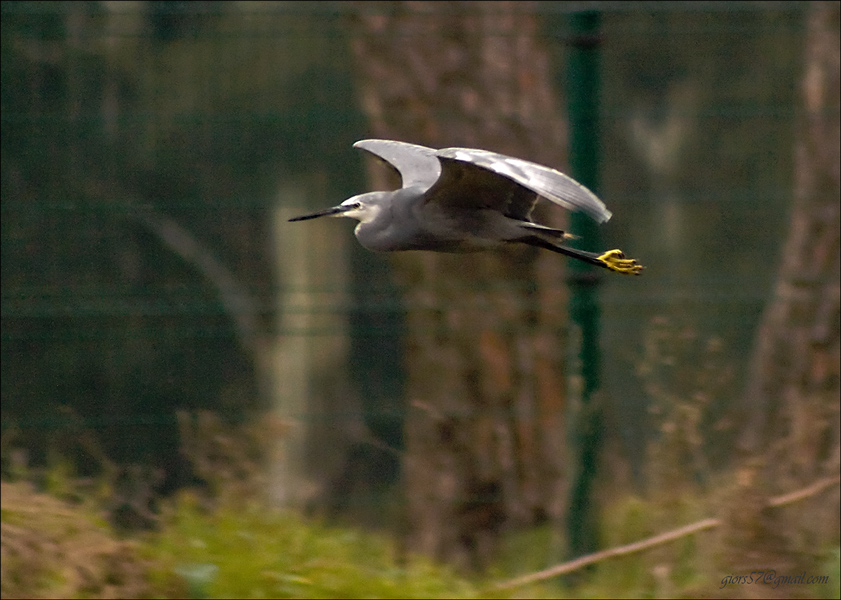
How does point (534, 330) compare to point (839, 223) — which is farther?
point (839, 223)

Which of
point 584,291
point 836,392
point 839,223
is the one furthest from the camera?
point 839,223

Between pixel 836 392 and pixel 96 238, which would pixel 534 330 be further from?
pixel 96 238

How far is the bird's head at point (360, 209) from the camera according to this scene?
4.12 m

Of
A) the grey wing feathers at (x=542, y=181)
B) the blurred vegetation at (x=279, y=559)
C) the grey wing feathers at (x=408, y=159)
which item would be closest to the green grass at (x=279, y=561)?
the blurred vegetation at (x=279, y=559)

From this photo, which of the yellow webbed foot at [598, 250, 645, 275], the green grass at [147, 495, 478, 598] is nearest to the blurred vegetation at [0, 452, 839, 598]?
the green grass at [147, 495, 478, 598]

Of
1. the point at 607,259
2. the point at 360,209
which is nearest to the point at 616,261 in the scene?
the point at 607,259

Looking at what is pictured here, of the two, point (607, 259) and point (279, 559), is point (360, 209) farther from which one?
point (279, 559)

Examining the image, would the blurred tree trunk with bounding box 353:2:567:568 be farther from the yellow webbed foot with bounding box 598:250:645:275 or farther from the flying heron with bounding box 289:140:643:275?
the flying heron with bounding box 289:140:643:275

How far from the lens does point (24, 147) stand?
16.1 feet

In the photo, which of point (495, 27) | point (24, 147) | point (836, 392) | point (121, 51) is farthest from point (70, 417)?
point (836, 392)

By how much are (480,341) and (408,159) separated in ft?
3.74

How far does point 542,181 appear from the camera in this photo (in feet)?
11.1

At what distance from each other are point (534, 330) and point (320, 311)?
0.81 meters

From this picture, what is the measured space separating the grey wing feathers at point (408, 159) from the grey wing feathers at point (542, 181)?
71 centimetres
